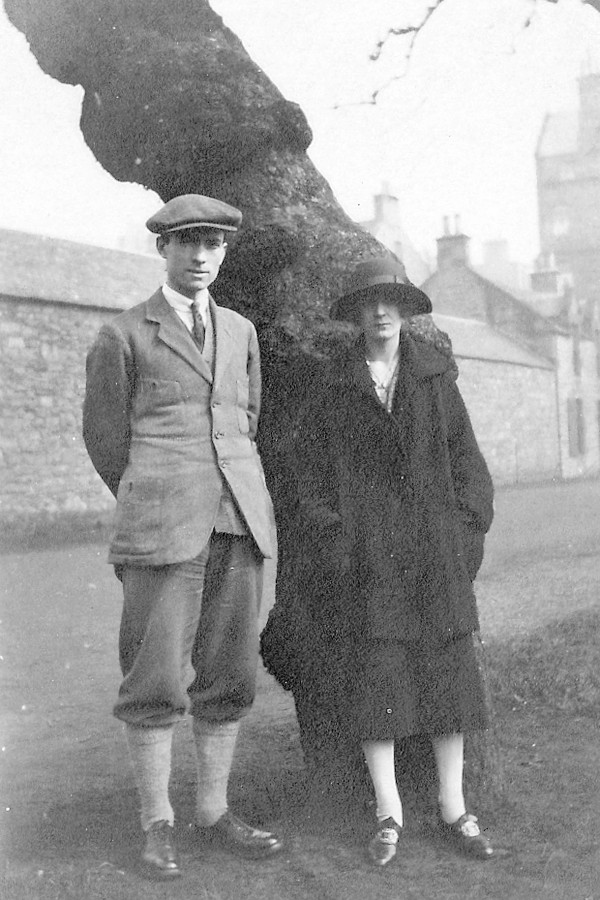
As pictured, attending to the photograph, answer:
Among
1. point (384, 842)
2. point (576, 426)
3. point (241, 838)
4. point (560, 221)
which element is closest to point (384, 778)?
point (384, 842)

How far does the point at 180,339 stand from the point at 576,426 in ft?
121

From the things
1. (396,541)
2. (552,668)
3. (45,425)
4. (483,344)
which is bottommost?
(552,668)

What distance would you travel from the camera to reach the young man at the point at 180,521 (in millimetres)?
3459

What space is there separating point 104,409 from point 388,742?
156 cm

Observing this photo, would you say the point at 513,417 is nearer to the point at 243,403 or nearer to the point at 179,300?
the point at 243,403

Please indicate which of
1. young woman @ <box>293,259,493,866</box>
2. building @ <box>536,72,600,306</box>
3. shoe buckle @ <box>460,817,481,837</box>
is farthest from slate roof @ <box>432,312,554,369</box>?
shoe buckle @ <box>460,817,481,837</box>

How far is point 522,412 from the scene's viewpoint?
34.2 m

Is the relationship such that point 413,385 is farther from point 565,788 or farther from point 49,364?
point 49,364

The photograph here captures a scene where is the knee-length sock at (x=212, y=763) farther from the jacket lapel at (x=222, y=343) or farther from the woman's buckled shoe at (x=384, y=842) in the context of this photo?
the jacket lapel at (x=222, y=343)

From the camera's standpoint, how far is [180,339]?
11.8 ft

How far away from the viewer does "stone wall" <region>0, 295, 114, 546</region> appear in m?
16.2

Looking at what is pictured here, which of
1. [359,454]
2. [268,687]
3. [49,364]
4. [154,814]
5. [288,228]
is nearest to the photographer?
[154,814]

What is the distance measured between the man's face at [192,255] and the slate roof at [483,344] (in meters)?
26.4

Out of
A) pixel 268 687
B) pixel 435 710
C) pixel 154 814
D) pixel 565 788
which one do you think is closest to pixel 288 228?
pixel 435 710
